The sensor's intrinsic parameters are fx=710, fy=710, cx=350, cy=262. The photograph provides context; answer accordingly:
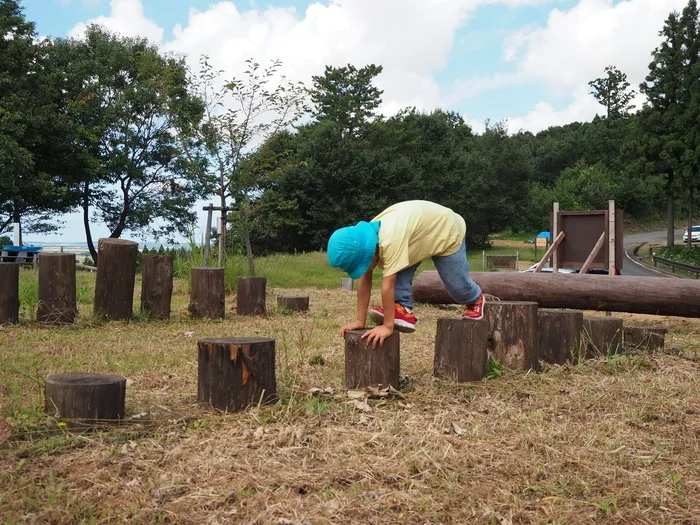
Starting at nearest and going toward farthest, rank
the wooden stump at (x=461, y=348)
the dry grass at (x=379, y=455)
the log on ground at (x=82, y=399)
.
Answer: the dry grass at (x=379, y=455), the log on ground at (x=82, y=399), the wooden stump at (x=461, y=348)

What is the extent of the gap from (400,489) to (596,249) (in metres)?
9.78

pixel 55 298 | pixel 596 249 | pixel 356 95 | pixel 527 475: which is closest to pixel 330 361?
pixel 527 475

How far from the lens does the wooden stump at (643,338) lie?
6.29 metres

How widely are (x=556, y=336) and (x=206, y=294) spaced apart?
5.10 metres

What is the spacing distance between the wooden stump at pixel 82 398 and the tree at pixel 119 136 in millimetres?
30171

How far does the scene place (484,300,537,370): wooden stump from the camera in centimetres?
543

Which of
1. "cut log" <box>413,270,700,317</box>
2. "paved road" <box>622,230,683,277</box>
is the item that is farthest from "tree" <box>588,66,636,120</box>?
"cut log" <box>413,270,700,317</box>

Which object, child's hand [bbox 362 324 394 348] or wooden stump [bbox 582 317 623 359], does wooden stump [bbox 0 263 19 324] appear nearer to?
child's hand [bbox 362 324 394 348]

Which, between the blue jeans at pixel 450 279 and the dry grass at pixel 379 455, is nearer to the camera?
the dry grass at pixel 379 455

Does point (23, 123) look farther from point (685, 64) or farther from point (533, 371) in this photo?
point (685, 64)

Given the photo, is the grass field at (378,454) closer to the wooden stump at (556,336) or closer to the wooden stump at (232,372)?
the wooden stump at (232,372)

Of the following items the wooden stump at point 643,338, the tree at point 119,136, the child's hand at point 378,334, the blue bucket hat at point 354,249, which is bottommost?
the wooden stump at point 643,338

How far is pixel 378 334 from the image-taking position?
4.61 metres

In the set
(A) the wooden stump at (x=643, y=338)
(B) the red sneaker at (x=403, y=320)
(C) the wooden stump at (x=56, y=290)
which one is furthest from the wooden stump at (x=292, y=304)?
(B) the red sneaker at (x=403, y=320)
